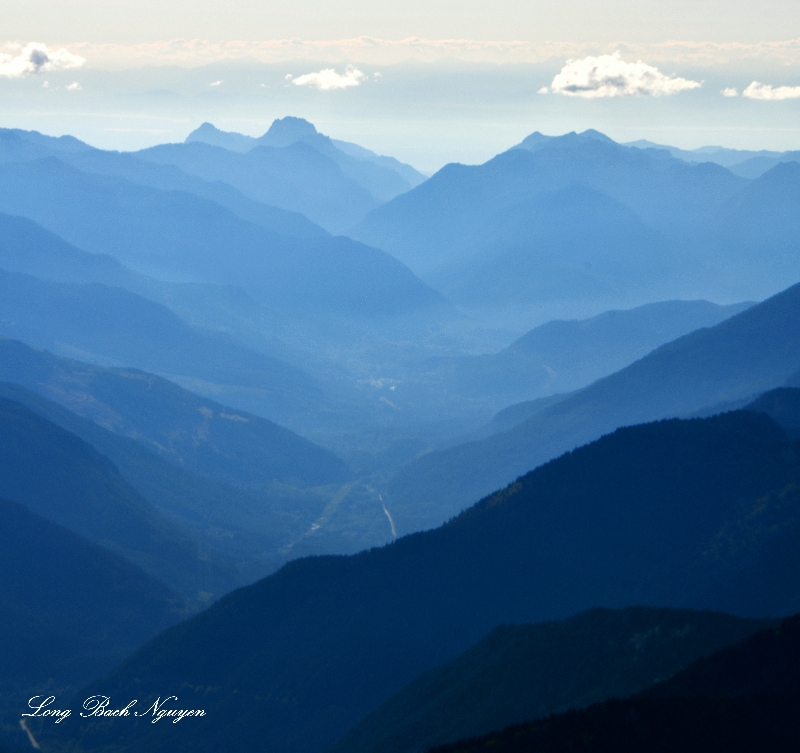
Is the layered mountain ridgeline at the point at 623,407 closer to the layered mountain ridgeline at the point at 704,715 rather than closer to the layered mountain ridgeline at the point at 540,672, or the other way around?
the layered mountain ridgeline at the point at 540,672

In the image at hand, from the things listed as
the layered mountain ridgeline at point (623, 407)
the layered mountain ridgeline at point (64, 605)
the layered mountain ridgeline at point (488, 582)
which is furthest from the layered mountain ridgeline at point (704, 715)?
the layered mountain ridgeline at point (623, 407)

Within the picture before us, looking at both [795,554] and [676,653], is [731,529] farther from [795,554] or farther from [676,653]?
[676,653]

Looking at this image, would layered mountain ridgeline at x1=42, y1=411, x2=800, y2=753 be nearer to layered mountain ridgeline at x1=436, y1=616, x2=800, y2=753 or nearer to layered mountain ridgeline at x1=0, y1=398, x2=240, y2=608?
layered mountain ridgeline at x1=436, y1=616, x2=800, y2=753

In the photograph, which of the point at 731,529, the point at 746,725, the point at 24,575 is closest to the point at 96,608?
the point at 24,575

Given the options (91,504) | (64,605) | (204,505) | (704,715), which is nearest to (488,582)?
(704,715)

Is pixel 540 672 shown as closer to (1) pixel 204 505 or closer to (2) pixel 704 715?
(2) pixel 704 715

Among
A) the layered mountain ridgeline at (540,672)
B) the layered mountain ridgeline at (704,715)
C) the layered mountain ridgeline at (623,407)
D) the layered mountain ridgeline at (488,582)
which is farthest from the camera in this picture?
the layered mountain ridgeline at (623,407)
